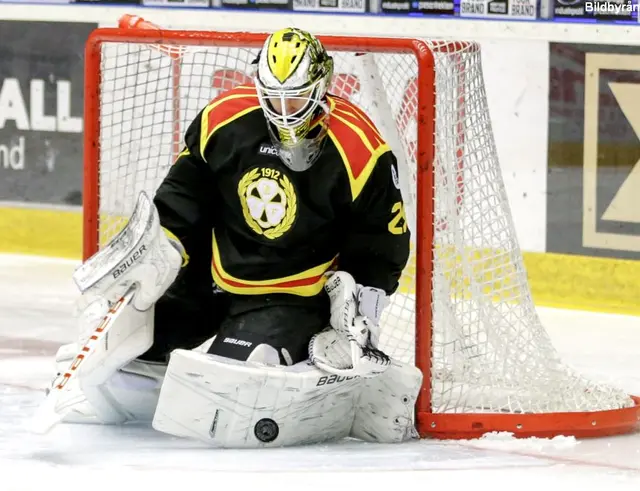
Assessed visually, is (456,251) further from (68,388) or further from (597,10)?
(597,10)

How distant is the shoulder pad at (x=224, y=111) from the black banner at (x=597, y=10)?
1.93 metres

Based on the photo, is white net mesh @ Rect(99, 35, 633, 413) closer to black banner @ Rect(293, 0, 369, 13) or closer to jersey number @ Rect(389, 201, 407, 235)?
jersey number @ Rect(389, 201, 407, 235)

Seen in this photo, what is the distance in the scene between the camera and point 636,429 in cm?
360

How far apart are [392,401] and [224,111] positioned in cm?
73

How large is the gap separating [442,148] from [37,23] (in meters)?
2.84

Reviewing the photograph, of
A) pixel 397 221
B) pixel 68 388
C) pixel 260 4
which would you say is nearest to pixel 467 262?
pixel 397 221

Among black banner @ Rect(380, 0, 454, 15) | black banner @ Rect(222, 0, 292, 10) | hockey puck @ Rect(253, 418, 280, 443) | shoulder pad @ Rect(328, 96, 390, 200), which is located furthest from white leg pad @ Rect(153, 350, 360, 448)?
black banner @ Rect(222, 0, 292, 10)

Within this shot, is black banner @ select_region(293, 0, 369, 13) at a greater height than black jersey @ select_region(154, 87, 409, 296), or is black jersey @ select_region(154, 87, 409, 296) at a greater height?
black banner @ select_region(293, 0, 369, 13)

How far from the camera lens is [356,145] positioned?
3.31m

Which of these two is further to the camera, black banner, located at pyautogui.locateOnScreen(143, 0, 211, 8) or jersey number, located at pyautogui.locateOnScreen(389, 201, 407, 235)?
black banner, located at pyautogui.locateOnScreen(143, 0, 211, 8)

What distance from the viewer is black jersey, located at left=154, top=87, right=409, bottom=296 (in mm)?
3312

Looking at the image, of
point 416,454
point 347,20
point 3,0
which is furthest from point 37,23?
point 416,454

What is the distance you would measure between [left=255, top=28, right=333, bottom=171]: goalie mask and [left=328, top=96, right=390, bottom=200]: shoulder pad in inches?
1.4

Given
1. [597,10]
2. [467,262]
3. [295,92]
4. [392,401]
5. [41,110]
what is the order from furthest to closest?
[41,110], [597,10], [467,262], [392,401], [295,92]
